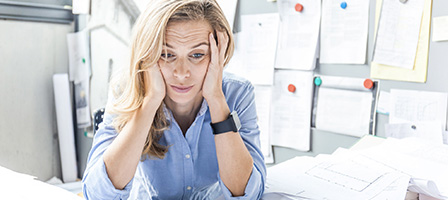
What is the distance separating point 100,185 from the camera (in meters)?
0.81

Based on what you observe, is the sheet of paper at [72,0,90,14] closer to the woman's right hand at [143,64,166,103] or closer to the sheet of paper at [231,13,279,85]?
the sheet of paper at [231,13,279,85]

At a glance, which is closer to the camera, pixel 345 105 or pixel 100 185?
pixel 100 185

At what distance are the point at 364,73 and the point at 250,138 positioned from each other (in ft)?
1.67

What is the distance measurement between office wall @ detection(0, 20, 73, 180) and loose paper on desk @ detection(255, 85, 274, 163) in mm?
1181

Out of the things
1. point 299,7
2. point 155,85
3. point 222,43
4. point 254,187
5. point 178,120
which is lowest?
point 254,187

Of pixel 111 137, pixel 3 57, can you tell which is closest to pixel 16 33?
pixel 3 57

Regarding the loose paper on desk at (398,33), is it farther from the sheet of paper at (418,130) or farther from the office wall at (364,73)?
the sheet of paper at (418,130)

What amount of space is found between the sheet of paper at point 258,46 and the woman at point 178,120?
0.44 m

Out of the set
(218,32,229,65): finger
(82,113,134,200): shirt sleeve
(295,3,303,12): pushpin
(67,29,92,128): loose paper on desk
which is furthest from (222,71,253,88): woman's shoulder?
(67,29,92,128): loose paper on desk

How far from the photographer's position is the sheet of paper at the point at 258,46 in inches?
56.7

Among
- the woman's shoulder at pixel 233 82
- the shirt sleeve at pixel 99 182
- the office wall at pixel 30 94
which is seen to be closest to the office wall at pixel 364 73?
the woman's shoulder at pixel 233 82

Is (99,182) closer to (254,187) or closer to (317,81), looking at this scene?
(254,187)

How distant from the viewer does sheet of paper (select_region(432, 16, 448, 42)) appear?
106 centimetres

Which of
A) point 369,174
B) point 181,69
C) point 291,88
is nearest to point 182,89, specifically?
point 181,69
